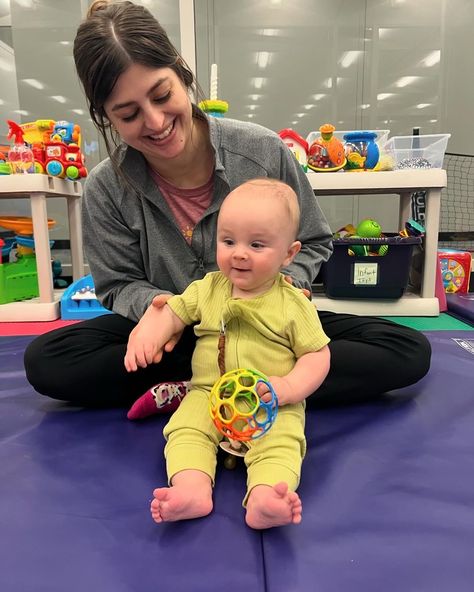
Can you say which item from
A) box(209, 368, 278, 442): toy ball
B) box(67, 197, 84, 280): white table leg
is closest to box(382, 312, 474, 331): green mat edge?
box(209, 368, 278, 442): toy ball

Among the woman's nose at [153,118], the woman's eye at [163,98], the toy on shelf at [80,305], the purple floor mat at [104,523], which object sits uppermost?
the woman's eye at [163,98]

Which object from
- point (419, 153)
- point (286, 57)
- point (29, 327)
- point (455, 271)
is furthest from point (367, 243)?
point (286, 57)

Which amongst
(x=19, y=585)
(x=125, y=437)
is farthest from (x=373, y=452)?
(x=19, y=585)

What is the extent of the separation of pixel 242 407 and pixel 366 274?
127 centimetres

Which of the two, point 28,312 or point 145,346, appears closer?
point 145,346

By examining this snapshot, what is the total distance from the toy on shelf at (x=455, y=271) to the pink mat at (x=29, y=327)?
155 centimetres

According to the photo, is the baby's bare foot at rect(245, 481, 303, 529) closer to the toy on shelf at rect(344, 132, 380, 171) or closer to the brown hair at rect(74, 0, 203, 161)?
the brown hair at rect(74, 0, 203, 161)

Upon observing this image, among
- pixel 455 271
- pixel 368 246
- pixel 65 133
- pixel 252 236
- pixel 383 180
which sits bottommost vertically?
pixel 455 271

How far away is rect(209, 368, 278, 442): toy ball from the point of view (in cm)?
61

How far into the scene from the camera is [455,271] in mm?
2123

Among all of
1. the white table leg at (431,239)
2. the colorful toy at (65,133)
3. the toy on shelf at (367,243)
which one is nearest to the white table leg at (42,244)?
the colorful toy at (65,133)

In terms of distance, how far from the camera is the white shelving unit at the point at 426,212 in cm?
177

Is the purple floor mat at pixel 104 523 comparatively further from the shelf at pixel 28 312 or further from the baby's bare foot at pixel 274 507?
the shelf at pixel 28 312

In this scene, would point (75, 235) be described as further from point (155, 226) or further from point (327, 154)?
point (155, 226)
